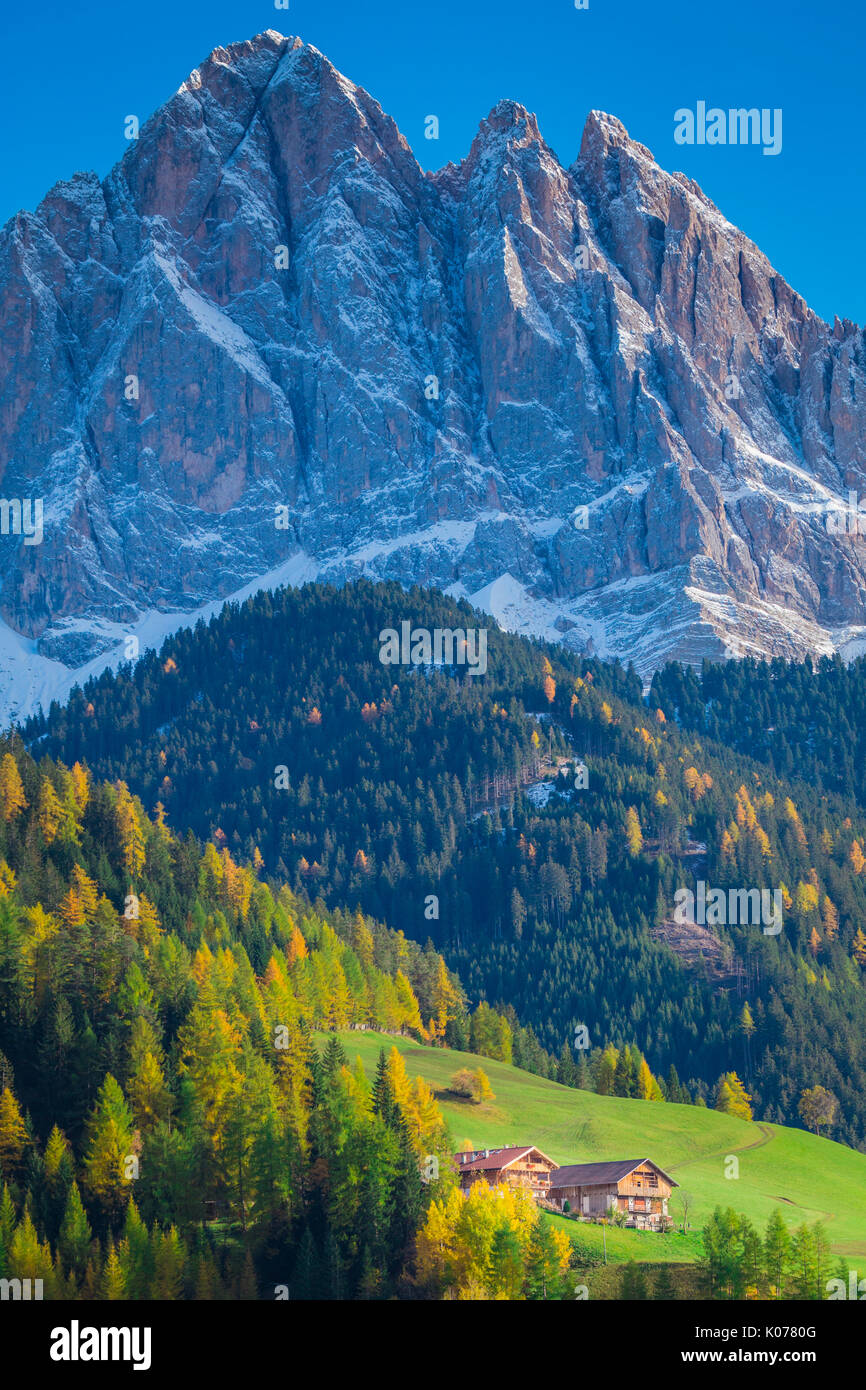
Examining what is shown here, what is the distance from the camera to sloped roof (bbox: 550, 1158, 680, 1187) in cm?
11594

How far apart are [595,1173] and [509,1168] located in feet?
19.4

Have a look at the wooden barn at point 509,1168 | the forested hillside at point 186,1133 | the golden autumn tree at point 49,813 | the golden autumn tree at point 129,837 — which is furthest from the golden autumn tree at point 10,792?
the wooden barn at point 509,1168

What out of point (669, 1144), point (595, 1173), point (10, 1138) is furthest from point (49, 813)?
point (595, 1173)

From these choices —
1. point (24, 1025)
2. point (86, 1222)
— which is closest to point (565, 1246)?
point (86, 1222)

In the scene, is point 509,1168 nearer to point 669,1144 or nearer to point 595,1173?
point 595,1173

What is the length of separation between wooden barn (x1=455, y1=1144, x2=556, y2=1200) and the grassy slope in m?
5.60

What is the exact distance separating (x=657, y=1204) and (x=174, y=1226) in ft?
107

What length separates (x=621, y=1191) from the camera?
115 m

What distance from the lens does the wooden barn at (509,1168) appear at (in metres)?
116

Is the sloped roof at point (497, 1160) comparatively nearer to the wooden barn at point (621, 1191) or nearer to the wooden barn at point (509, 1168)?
the wooden barn at point (509, 1168)

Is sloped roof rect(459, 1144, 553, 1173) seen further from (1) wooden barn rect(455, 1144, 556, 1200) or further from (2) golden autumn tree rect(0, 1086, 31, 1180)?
(2) golden autumn tree rect(0, 1086, 31, 1180)
